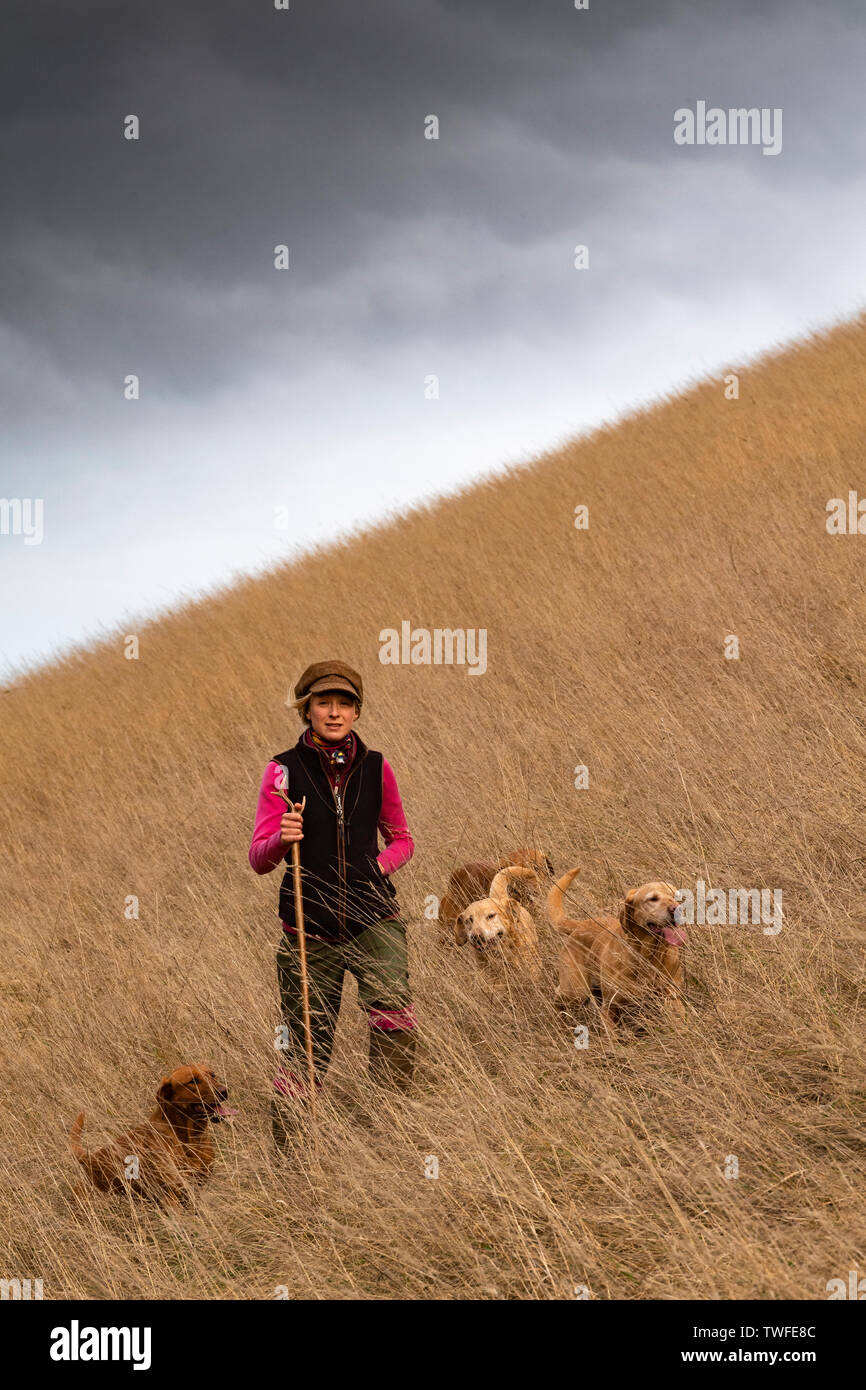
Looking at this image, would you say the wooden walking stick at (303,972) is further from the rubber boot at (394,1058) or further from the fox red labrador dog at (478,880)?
the fox red labrador dog at (478,880)

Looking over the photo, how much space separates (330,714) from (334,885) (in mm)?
604

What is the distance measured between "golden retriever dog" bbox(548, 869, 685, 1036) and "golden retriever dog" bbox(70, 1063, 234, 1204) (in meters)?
1.38

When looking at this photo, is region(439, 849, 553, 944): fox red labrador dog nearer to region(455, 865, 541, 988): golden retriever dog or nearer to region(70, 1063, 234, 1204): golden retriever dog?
region(455, 865, 541, 988): golden retriever dog

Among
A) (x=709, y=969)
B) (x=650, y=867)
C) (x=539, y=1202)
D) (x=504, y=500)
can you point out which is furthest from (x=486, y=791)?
(x=504, y=500)

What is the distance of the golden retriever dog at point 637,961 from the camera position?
149 inches

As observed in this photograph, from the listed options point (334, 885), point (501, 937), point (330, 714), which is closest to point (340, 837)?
point (334, 885)

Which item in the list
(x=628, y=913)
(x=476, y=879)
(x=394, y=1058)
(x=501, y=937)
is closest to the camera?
(x=394, y=1058)

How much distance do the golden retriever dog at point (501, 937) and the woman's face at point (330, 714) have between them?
3.67ft

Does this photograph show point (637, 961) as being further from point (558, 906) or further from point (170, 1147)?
point (170, 1147)

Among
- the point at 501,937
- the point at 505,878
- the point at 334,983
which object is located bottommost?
the point at 334,983

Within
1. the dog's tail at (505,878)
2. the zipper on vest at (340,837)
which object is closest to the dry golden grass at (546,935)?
the dog's tail at (505,878)

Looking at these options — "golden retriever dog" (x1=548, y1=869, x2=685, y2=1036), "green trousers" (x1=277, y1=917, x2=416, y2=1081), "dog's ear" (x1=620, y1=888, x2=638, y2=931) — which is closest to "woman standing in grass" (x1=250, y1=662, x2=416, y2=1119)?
"green trousers" (x1=277, y1=917, x2=416, y2=1081)

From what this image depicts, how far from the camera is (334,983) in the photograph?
3.79m

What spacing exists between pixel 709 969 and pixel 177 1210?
2020 millimetres
